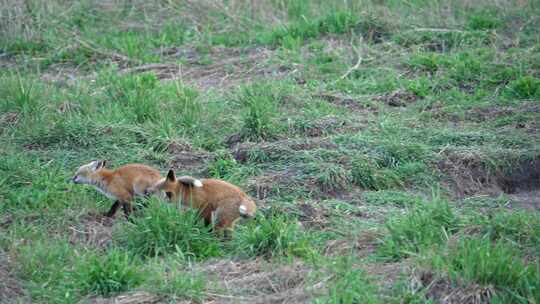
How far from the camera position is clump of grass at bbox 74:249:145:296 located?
632 centimetres

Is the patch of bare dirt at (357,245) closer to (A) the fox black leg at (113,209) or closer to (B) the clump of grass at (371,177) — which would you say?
(B) the clump of grass at (371,177)

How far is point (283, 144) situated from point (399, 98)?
6.91ft

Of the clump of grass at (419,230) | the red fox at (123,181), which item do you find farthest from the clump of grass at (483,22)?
the red fox at (123,181)

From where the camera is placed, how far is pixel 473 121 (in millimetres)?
9859

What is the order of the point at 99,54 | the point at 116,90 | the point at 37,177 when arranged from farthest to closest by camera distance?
the point at 99,54
the point at 116,90
the point at 37,177

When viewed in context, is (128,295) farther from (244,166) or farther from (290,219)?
(244,166)

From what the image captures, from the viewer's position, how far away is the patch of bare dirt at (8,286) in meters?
6.34

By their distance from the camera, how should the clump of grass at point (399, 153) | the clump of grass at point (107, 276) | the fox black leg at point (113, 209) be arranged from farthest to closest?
the clump of grass at point (399, 153) → the fox black leg at point (113, 209) → the clump of grass at point (107, 276)

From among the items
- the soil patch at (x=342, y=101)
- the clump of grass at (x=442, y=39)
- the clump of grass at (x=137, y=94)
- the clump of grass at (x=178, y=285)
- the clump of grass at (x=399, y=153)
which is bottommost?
the soil patch at (x=342, y=101)

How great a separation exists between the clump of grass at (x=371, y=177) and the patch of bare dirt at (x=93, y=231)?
88.1 inches

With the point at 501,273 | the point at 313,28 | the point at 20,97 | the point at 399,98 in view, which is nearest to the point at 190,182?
the point at 501,273

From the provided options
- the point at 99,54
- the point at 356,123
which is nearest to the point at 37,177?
the point at 356,123

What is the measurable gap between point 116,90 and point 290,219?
3.74 m

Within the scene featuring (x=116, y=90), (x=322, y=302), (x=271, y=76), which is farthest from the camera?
(x=271, y=76)
